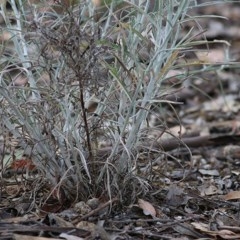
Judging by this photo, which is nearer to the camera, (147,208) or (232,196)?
(147,208)

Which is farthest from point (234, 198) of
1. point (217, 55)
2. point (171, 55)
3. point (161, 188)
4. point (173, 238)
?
point (217, 55)

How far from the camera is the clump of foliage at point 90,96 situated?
1.35 m

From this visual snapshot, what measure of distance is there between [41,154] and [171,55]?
1.17ft

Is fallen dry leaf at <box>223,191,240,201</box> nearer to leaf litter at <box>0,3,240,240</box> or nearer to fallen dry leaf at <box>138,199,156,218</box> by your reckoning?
leaf litter at <box>0,3,240,240</box>

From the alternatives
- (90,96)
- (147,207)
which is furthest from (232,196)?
(90,96)

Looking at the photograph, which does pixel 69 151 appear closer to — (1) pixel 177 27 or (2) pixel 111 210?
(2) pixel 111 210

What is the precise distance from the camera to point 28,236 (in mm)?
1271

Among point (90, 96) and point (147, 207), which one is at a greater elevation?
point (90, 96)

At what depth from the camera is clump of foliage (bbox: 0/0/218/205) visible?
135 cm

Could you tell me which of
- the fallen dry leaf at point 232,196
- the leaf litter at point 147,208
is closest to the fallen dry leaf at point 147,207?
the leaf litter at point 147,208

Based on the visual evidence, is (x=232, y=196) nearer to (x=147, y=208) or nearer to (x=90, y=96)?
(x=147, y=208)

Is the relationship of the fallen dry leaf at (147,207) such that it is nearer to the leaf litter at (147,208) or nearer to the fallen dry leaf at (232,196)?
the leaf litter at (147,208)

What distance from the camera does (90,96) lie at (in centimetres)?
154

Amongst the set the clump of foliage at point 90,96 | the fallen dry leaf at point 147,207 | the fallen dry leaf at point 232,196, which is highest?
the clump of foliage at point 90,96
